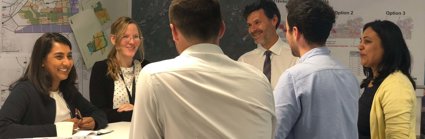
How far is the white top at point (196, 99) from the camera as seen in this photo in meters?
1.20

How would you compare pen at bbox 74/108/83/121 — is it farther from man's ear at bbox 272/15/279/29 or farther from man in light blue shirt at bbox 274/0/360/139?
man's ear at bbox 272/15/279/29

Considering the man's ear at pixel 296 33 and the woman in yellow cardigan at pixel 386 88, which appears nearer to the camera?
the man's ear at pixel 296 33

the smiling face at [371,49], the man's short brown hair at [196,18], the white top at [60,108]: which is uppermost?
the man's short brown hair at [196,18]

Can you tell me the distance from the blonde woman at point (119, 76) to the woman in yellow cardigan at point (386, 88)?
4.71 ft

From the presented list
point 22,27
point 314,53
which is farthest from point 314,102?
point 22,27

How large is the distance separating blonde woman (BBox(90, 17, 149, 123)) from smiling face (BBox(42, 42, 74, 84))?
444 mm

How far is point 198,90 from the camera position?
1.20 meters

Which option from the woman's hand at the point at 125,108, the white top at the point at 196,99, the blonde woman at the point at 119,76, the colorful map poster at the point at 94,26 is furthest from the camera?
the colorful map poster at the point at 94,26

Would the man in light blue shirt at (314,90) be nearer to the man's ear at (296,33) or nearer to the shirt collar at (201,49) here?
the man's ear at (296,33)

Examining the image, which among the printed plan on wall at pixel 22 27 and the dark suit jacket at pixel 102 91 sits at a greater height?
the printed plan on wall at pixel 22 27

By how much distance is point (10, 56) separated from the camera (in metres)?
3.21

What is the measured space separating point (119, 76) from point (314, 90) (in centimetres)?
168

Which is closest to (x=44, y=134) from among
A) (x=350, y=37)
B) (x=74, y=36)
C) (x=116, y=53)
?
(x=116, y=53)

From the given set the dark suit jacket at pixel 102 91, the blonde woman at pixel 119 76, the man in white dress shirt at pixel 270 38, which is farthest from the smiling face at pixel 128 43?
the man in white dress shirt at pixel 270 38
